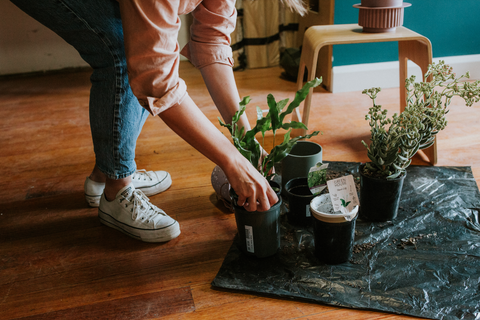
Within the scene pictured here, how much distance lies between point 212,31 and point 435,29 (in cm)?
168

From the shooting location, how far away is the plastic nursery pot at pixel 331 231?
3.05 ft

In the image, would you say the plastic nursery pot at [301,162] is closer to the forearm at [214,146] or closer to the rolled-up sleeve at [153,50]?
the forearm at [214,146]

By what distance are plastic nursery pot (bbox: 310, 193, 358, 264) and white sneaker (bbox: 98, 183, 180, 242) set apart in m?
0.40

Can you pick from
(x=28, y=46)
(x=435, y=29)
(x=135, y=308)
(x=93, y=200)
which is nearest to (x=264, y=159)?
(x=135, y=308)

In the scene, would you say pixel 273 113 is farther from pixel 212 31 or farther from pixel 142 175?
pixel 142 175

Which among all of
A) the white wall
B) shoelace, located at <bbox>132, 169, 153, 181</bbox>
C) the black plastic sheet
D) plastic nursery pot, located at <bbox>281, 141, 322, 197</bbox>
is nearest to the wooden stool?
plastic nursery pot, located at <bbox>281, 141, 322, 197</bbox>

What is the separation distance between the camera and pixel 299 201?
3.60ft

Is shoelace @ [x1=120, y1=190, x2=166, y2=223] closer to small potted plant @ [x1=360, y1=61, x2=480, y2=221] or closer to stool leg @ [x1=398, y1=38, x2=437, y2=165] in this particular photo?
small potted plant @ [x1=360, y1=61, x2=480, y2=221]

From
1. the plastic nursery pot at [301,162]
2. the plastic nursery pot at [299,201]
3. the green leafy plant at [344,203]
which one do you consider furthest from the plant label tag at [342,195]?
the plastic nursery pot at [301,162]

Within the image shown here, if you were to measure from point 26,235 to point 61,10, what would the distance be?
0.66m

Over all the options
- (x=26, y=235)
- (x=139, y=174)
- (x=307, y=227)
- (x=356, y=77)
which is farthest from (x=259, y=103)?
(x=26, y=235)

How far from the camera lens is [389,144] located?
108 centimetres

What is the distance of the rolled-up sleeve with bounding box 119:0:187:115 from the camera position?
0.75 m

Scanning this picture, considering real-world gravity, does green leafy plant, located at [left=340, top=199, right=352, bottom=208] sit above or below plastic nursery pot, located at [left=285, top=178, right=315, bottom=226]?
above
